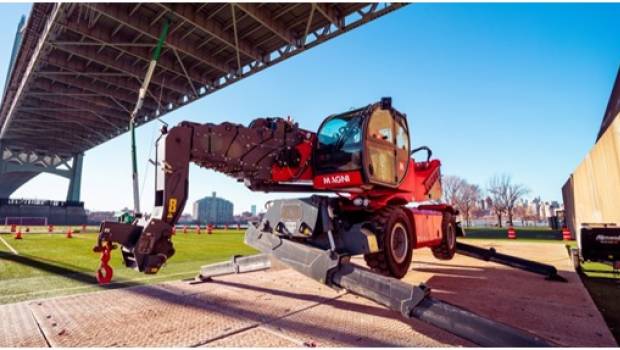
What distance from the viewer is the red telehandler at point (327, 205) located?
3.40 metres

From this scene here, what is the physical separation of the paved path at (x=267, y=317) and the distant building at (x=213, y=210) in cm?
13879

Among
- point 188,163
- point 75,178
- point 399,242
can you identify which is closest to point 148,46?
point 188,163

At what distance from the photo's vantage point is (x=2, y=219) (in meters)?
44.7

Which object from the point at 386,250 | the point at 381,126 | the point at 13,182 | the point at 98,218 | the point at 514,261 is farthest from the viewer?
the point at 98,218

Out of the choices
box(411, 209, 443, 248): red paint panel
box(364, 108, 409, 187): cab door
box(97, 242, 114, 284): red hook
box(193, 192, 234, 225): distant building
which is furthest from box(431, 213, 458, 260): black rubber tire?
box(193, 192, 234, 225): distant building

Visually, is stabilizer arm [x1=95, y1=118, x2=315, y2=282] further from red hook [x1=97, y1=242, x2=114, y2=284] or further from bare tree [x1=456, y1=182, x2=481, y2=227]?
bare tree [x1=456, y1=182, x2=481, y2=227]

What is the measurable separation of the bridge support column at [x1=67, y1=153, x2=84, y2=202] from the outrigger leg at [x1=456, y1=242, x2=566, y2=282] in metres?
64.1

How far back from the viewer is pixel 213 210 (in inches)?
5630

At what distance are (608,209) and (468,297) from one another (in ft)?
24.2

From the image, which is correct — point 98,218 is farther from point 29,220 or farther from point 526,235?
point 526,235

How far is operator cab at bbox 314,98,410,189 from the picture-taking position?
5094mm

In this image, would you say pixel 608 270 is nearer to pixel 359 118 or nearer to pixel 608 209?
pixel 608 209

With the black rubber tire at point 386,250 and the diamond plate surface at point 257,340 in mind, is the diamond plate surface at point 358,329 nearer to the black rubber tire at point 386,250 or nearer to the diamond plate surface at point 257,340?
the diamond plate surface at point 257,340

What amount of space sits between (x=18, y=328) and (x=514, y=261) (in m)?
8.42
